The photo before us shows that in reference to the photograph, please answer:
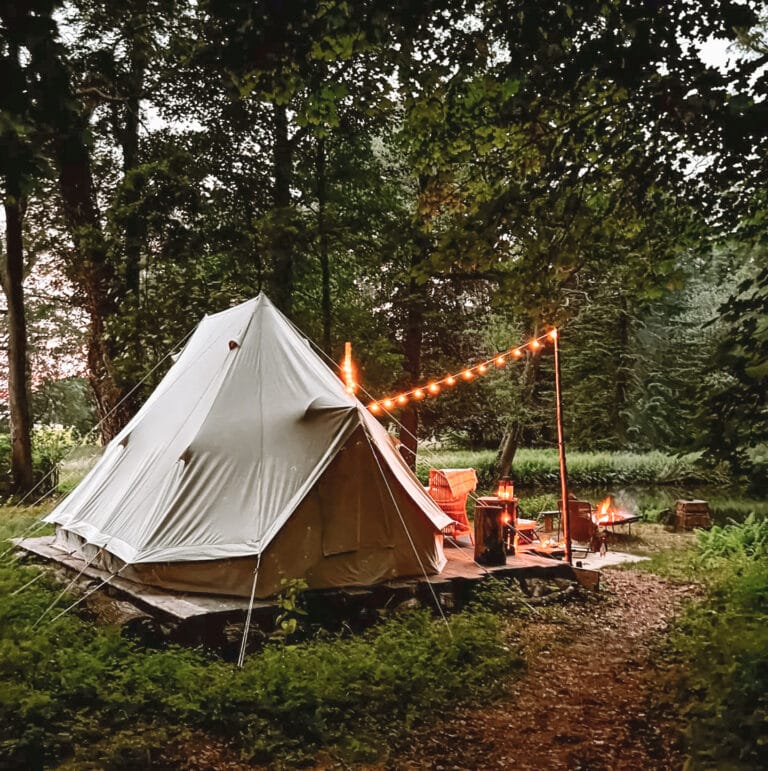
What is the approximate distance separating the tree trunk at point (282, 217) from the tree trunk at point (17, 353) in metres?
4.38

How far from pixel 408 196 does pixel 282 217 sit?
169 inches

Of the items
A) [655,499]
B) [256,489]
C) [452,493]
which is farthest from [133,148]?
[655,499]

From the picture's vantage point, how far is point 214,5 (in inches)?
145

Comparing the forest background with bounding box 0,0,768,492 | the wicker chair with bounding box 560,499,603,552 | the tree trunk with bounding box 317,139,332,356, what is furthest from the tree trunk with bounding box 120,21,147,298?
the wicker chair with bounding box 560,499,603,552

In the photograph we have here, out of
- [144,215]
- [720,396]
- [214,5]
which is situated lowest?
[720,396]

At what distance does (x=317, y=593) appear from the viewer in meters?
6.71

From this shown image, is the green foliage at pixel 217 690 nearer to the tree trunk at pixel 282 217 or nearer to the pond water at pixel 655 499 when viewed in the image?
the tree trunk at pixel 282 217

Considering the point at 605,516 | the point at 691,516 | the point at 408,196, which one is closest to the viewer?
the point at 605,516

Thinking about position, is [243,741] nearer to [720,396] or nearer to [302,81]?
[720,396]

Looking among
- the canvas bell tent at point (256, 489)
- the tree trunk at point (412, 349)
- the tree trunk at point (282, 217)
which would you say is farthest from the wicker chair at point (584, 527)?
the tree trunk at point (282, 217)

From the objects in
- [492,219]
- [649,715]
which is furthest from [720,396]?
[649,715]

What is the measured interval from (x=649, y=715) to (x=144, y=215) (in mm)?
10218

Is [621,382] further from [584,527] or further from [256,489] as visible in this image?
[256,489]

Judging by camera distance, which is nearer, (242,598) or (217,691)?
(217,691)
